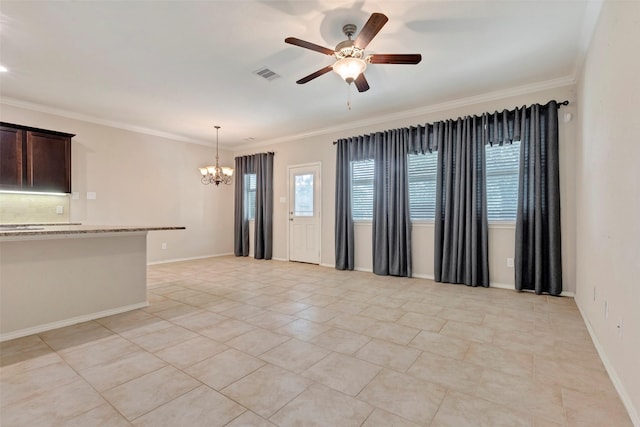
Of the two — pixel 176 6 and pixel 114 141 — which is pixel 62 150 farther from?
pixel 176 6

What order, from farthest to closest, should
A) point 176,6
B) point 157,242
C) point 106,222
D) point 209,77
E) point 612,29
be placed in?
1. point 157,242
2. point 106,222
3. point 209,77
4. point 176,6
5. point 612,29

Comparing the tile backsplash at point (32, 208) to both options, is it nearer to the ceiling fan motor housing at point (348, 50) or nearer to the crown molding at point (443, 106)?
the crown molding at point (443, 106)

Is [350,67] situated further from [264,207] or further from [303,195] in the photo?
[264,207]

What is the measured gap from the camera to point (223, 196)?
7477mm

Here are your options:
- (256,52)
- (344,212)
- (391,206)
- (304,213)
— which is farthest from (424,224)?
(256,52)

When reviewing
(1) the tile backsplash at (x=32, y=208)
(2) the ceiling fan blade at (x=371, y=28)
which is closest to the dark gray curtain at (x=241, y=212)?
(1) the tile backsplash at (x=32, y=208)

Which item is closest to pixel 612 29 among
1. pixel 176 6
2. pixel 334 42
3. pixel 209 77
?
pixel 334 42

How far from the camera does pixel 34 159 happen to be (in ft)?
14.6

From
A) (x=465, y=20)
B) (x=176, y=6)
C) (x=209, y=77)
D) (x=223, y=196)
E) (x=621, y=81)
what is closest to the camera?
(x=621, y=81)

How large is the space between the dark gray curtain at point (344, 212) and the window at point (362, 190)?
0.10 metres

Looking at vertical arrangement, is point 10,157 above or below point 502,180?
above

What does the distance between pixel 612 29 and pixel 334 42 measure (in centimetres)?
211

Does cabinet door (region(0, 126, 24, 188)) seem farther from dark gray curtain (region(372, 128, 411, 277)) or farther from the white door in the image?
dark gray curtain (region(372, 128, 411, 277))

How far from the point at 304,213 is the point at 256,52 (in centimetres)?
369
